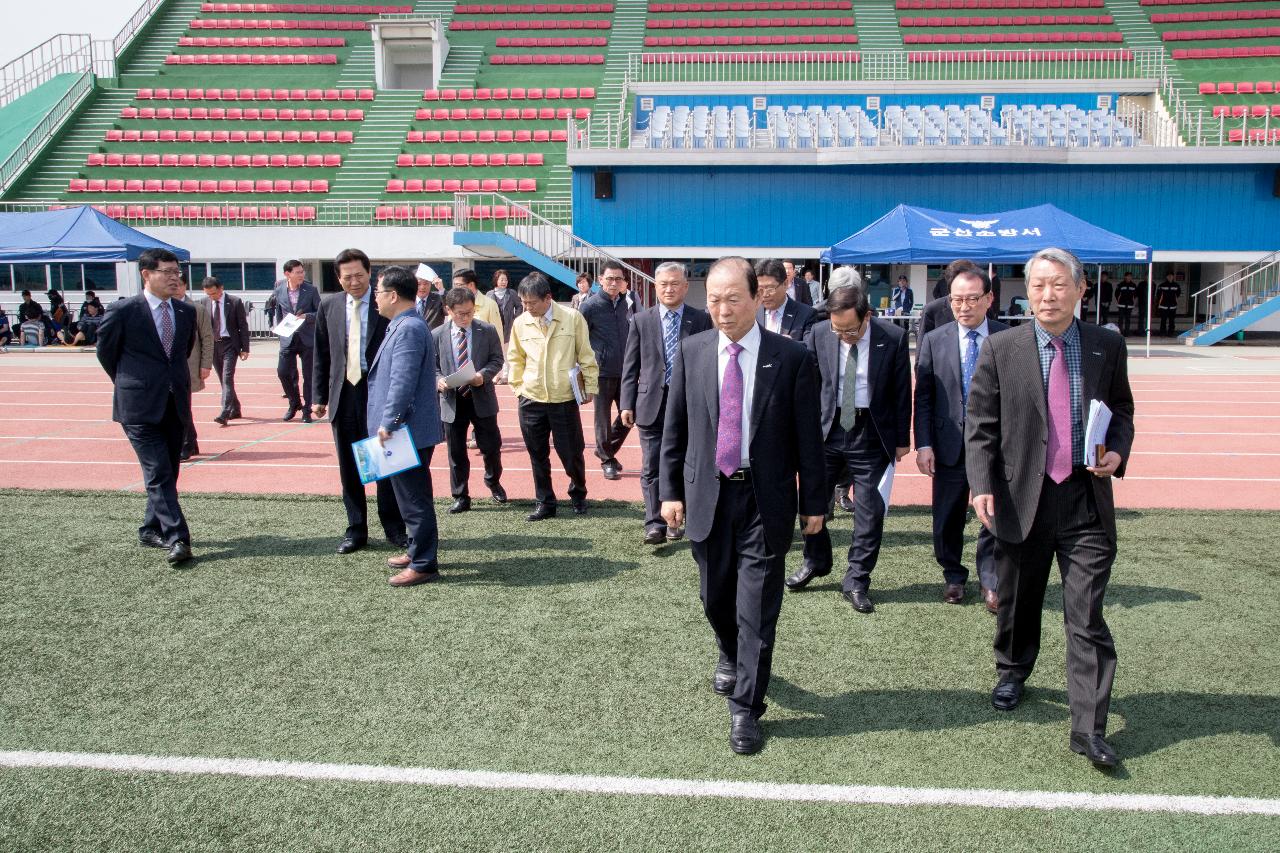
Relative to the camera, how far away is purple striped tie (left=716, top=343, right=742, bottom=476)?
167 inches

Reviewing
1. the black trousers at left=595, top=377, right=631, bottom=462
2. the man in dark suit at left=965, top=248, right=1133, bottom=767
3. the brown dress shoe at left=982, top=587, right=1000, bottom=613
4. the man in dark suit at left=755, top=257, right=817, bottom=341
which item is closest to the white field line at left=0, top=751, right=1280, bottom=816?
the man in dark suit at left=965, top=248, right=1133, bottom=767

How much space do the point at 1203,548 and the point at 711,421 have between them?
4.54 m

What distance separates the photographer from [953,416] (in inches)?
231

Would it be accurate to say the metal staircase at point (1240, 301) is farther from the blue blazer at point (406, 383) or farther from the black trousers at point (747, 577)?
the black trousers at point (747, 577)

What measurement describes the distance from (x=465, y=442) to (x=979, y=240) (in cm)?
1321

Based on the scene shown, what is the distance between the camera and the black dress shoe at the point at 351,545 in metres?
7.15

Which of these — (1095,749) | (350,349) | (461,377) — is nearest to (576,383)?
(461,377)

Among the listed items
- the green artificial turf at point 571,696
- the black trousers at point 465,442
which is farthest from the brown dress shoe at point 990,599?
the black trousers at point 465,442

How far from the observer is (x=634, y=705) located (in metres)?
4.64

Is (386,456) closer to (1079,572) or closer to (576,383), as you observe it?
(576,383)

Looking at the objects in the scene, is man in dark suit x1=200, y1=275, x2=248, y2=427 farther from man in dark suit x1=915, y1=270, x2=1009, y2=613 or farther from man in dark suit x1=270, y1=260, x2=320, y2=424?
man in dark suit x1=915, y1=270, x2=1009, y2=613

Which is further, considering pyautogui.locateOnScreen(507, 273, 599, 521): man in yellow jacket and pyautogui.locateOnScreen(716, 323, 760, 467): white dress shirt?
pyautogui.locateOnScreen(507, 273, 599, 521): man in yellow jacket

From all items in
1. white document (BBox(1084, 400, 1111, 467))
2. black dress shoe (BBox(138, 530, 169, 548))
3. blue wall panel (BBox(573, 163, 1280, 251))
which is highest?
blue wall panel (BBox(573, 163, 1280, 251))

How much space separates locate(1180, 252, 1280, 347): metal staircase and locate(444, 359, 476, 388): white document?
21.6 meters
